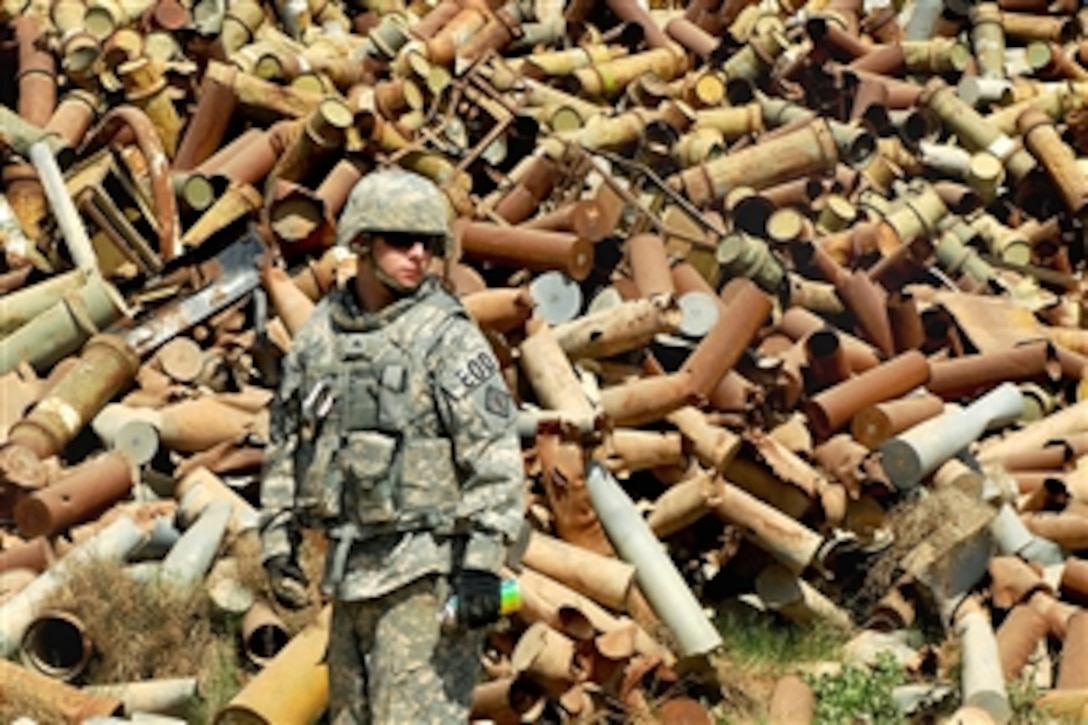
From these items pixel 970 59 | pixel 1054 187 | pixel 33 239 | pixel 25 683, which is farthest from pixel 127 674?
pixel 970 59

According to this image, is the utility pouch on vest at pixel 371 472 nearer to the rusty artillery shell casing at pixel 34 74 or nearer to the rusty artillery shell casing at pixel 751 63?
the rusty artillery shell casing at pixel 34 74

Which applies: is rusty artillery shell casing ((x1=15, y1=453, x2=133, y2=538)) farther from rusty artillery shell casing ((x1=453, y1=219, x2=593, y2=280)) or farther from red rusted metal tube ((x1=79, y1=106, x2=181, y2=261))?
rusty artillery shell casing ((x1=453, y1=219, x2=593, y2=280))

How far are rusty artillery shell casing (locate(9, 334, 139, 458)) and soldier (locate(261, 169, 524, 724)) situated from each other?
125 inches

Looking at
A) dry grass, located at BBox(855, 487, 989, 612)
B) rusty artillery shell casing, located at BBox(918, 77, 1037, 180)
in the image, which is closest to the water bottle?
dry grass, located at BBox(855, 487, 989, 612)

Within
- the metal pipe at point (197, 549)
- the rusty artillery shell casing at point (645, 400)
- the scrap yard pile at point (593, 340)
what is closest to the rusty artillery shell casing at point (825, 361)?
the scrap yard pile at point (593, 340)

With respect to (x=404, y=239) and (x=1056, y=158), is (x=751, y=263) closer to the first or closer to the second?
(x=1056, y=158)

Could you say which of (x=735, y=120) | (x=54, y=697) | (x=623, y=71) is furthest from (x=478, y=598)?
(x=623, y=71)

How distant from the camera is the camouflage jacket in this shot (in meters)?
4.82

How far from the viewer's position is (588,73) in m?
11.6

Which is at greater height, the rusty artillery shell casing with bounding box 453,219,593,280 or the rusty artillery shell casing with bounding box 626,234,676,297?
the rusty artillery shell casing with bounding box 453,219,593,280

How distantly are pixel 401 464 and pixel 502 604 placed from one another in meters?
0.52

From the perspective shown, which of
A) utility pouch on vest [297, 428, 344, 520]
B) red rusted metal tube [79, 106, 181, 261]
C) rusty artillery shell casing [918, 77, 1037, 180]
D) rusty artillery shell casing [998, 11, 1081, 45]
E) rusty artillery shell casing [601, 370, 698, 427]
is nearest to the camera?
utility pouch on vest [297, 428, 344, 520]

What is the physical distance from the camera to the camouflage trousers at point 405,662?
483cm

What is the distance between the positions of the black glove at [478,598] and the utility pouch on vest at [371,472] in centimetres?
34
